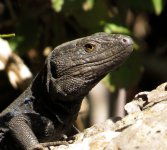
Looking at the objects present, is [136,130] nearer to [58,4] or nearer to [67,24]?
[58,4]

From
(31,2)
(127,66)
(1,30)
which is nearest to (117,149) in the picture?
(127,66)

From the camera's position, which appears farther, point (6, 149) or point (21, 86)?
point (21, 86)

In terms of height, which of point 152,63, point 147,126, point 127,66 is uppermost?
point 147,126

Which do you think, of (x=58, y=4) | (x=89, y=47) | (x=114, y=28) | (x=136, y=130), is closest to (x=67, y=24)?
(x=114, y=28)

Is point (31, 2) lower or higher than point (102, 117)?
higher

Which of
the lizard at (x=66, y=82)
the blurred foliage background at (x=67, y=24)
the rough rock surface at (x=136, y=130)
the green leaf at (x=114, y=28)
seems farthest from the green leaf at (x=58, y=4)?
the rough rock surface at (x=136, y=130)

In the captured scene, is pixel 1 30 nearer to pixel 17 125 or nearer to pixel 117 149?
pixel 17 125

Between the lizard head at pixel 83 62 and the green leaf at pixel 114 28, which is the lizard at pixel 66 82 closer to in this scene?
the lizard head at pixel 83 62
